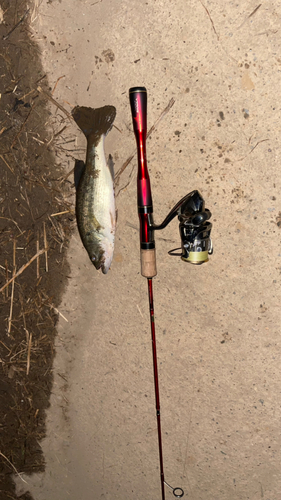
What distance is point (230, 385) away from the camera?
217 cm

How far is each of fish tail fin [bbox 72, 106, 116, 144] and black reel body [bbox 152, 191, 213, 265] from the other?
707mm

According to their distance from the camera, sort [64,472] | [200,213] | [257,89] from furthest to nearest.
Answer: [64,472]
[257,89]
[200,213]

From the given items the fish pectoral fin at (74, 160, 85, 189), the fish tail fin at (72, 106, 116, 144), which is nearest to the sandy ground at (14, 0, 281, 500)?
the fish tail fin at (72, 106, 116, 144)

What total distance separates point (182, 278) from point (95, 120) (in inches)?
45.4

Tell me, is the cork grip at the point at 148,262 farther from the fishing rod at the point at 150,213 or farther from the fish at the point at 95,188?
the fish at the point at 95,188

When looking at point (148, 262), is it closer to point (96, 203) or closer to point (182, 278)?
point (182, 278)

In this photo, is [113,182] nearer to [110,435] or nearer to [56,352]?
[56,352]

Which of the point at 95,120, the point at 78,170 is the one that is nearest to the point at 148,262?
the point at 78,170

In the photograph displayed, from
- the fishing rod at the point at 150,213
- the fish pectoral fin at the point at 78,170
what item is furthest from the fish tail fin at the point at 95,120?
the fishing rod at the point at 150,213

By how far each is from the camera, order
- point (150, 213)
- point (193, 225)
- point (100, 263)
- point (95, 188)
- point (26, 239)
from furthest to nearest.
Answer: point (26, 239) < point (100, 263) < point (95, 188) < point (150, 213) < point (193, 225)

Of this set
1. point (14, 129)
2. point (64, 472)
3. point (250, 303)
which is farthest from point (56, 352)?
point (14, 129)

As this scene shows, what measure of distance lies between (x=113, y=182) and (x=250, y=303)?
46.4 inches

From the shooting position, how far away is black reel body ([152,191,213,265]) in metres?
1.71

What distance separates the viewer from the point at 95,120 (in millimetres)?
2053
